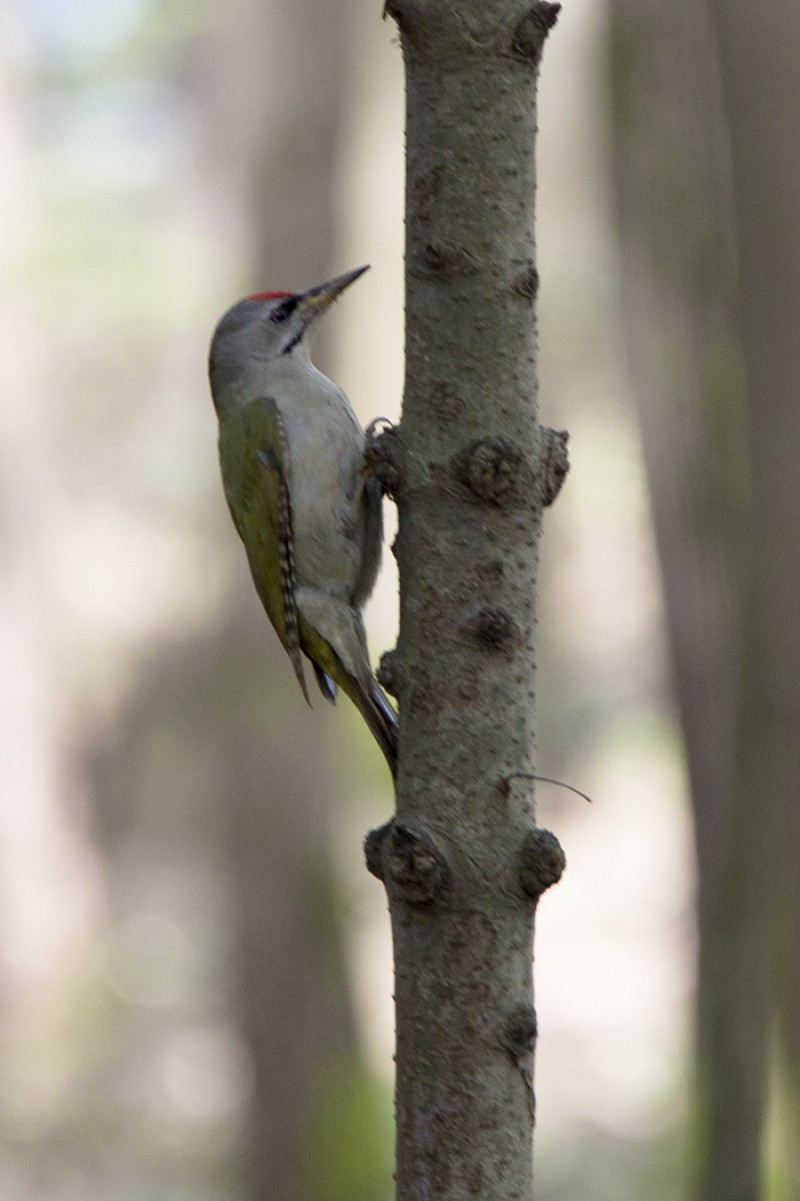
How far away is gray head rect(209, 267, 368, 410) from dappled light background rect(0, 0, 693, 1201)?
7.15 ft

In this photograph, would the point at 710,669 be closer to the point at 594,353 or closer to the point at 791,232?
the point at 791,232

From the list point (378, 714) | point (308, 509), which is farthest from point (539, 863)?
point (308, 509)

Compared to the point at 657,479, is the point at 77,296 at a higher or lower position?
higher

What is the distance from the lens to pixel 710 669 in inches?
187

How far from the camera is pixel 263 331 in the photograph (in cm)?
464

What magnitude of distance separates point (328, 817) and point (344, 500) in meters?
5.67

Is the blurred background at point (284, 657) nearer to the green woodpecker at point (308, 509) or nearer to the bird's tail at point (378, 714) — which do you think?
the bird's tail at point (378, 714)

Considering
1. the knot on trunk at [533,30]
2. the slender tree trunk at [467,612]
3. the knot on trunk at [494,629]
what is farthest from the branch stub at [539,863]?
the knot on trunk at [533,30]

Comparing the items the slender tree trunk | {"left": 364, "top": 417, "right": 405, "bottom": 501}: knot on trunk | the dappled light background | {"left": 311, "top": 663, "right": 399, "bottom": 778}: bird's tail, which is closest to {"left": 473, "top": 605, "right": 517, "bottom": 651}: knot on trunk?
the slender tree trunk

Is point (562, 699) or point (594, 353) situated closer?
point (594, 353)

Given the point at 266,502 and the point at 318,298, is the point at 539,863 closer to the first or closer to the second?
the point at 266,502

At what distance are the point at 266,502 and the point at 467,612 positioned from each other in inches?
94.7

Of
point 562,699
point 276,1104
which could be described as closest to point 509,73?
point 276,1104

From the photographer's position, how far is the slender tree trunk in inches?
79.1
